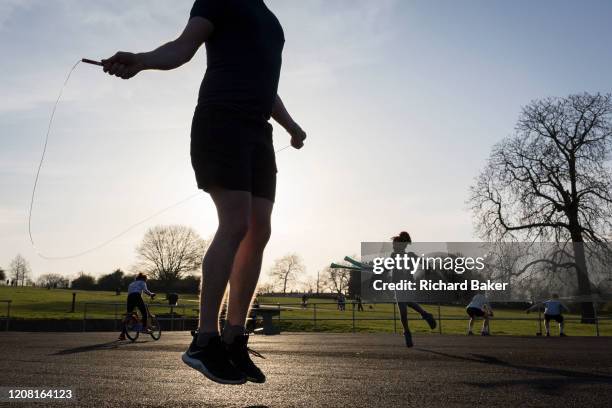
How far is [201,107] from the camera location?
111 inches

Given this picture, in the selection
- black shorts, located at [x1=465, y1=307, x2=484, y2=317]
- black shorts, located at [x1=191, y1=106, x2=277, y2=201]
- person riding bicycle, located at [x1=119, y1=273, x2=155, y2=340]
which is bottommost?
black shorts, located at [x1=465, y1=307, x2=484, y2=317]

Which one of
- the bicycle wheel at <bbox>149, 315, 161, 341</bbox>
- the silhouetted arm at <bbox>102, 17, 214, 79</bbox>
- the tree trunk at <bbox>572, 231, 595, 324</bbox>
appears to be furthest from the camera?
the tree trunk at <bbox>572, 231, 595, 324</bbox>

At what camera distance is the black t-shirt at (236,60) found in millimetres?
2834

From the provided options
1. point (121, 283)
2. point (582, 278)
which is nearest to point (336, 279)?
point (121, 283)

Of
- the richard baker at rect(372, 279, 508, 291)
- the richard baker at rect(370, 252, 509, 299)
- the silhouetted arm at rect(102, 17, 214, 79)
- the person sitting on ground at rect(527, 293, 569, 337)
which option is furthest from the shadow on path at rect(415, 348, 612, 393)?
the person sitting on ground at rect(527, 293, 569, 337)

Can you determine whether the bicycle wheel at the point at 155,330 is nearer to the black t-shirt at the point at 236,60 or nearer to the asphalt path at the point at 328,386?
the asphalt path at the point at 328,386

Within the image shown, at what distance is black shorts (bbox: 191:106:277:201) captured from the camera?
2.71 m

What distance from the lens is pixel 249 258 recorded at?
304 centimetres

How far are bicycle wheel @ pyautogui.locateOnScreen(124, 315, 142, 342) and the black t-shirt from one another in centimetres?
1386

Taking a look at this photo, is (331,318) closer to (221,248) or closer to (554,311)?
(554,311)

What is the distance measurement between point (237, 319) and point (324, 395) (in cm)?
59

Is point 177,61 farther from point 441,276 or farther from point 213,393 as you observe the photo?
point 441,276

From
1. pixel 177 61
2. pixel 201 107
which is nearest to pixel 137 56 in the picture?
pixel 177 61

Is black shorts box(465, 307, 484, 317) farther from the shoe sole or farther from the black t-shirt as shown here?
the shoe sole
